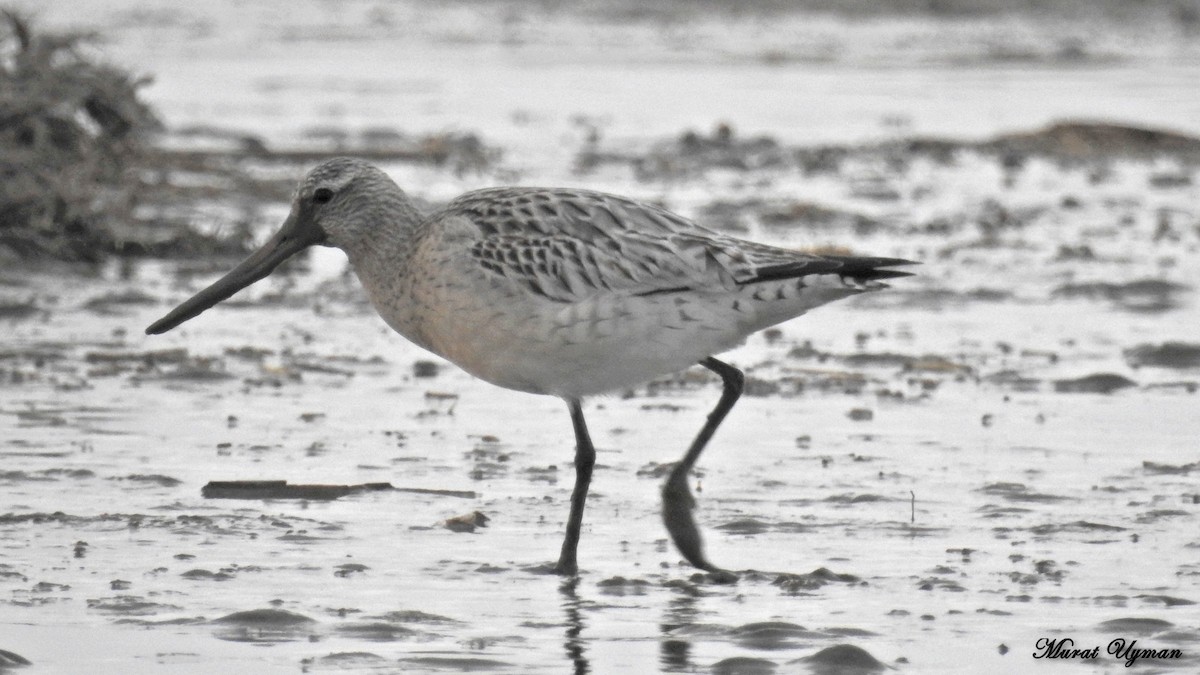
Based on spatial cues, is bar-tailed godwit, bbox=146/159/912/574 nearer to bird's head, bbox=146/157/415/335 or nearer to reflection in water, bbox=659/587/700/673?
bird's head, bbox=146/157/415/335

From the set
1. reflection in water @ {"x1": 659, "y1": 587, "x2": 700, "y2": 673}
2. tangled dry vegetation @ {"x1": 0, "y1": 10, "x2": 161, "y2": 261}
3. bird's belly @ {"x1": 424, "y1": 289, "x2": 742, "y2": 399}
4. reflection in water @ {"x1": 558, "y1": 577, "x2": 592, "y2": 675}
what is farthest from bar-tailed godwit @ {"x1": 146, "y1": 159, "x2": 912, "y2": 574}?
tangled dry vegetation @ {"x1": 0, "y1": 10, "x2": 161, "y2": 261}

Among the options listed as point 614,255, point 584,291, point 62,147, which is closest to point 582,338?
point 584,291

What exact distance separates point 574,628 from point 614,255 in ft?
4.19

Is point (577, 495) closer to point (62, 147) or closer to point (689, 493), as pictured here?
point (689, 493)

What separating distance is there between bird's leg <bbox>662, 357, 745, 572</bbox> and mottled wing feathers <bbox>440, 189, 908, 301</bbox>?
530 millimetres

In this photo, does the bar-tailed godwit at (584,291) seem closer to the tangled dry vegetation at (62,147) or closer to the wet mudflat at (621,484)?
the wet mudflat at (621,484)

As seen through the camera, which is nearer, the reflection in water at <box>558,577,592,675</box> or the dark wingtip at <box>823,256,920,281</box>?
the reflection in water at <box>558,577,592,675</box>

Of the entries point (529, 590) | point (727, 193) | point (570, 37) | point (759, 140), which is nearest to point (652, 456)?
point (529, 590)

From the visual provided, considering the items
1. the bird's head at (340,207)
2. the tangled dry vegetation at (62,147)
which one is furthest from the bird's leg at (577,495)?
the tangled dry vegetation at (62,147)

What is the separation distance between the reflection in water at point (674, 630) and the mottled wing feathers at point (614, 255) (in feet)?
3.17

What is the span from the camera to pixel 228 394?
8.07 m

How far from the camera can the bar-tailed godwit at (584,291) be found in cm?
592

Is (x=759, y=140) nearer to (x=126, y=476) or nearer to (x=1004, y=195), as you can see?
(x=1004, y=195)
